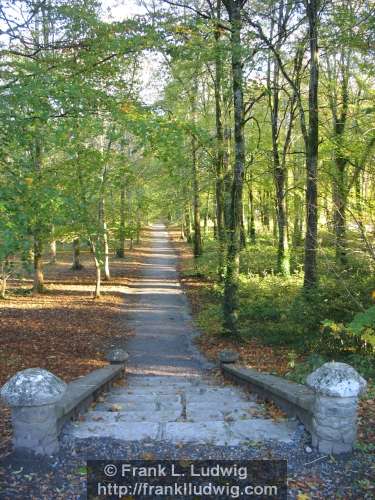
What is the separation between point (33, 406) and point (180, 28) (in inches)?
335

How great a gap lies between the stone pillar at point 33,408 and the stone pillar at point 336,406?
8.60 feet

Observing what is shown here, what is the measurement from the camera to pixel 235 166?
10625mm

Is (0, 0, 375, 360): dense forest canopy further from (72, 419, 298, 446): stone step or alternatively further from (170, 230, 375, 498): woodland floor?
(72, 419, 298, 446): stone step

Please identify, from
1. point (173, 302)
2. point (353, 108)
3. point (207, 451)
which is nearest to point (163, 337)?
point (173, 302)

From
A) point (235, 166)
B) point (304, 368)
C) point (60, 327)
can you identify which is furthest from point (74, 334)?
point (304, 368)

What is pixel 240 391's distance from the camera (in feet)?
23.9

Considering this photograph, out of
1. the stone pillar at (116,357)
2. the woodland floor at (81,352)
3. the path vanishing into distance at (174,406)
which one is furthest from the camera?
the stone pillar at (116,357)

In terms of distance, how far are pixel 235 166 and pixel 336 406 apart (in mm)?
7239

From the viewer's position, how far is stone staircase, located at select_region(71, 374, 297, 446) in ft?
15.5

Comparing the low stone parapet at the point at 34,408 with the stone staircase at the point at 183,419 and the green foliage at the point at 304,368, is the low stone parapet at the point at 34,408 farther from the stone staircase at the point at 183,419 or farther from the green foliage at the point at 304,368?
the green foliage at the point at 304,368

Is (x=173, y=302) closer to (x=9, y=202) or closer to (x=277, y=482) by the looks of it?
(x=9, y=202)

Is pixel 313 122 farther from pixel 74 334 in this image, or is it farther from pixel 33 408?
pixel 33 408

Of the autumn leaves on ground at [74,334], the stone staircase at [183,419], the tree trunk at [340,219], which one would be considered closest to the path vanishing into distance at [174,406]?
the stone staircase at [183,419]

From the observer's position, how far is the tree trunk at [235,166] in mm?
10121
